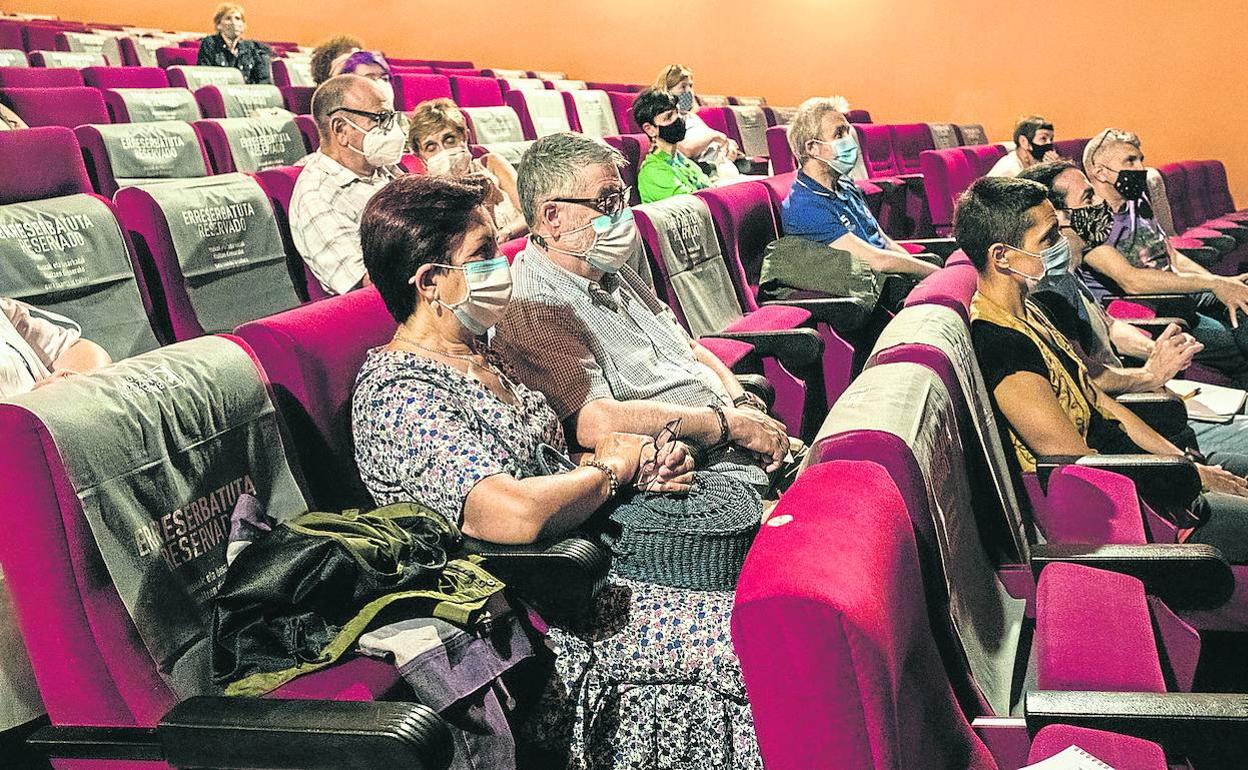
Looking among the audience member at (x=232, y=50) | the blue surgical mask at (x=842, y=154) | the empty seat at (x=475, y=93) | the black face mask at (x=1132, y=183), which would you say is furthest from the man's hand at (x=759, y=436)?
the audience member at (x=232, y=50)

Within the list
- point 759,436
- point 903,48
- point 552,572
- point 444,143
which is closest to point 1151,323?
point 759,436

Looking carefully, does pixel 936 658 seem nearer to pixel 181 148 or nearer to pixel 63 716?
pixel 63 716

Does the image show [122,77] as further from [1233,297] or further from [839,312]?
[1233,297]

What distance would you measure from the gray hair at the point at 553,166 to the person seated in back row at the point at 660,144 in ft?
5.66

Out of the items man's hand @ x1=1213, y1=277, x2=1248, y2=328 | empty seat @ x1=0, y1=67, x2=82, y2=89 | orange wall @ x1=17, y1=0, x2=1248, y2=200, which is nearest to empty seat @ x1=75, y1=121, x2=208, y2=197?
empty seat @ x1=0, y1=67, x2=82, y2=89

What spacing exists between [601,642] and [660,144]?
2.53 m

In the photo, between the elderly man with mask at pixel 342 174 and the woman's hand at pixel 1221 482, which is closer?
the woman's hand at pixel 1221 482

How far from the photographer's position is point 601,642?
51.1 inches

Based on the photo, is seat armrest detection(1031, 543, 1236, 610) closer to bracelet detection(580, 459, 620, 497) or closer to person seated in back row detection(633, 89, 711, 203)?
bracelet detection(580, 459, 620, 497)

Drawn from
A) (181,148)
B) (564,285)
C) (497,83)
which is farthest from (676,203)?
(497,83)

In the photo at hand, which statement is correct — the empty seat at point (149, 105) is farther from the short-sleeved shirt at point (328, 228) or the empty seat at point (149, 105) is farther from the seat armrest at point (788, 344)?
the seat armrest at point (788, 344)

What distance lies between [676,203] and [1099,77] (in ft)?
19.3

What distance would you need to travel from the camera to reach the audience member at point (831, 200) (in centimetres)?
306

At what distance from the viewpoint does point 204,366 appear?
1.22 m
